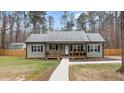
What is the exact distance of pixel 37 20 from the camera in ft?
35.3

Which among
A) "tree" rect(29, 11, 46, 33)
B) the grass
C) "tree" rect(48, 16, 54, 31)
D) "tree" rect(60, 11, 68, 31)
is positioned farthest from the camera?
"tree" rect(48, 16, 54, 31)

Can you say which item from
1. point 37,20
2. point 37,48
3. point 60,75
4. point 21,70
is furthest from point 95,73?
point 37,48

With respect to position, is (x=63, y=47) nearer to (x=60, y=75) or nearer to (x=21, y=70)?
(x=21, y=70)

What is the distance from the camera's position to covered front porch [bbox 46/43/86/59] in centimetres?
1484

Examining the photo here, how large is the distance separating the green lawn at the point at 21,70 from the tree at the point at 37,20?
125cm

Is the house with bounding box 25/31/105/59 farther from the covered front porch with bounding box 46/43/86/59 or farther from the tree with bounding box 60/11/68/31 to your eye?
the tree with bounding box 60/11/68/31

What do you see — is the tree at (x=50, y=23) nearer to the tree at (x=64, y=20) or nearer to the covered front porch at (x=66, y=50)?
the tree at (x=64, y=20)

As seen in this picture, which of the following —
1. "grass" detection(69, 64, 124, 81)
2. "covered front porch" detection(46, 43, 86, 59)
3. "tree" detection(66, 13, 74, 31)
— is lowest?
"grass" detection(69, 64, 124, 81)

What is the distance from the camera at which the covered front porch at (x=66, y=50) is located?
48.7 feet

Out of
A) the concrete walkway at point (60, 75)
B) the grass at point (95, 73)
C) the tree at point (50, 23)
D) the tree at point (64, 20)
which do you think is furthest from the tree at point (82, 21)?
the concrete walkway at point (60, 75)

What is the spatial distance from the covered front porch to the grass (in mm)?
3703

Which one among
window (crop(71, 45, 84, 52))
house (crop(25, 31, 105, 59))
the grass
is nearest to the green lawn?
the grass

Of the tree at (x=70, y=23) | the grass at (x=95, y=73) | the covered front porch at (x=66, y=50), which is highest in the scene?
the tree at (x=70, y=23)
